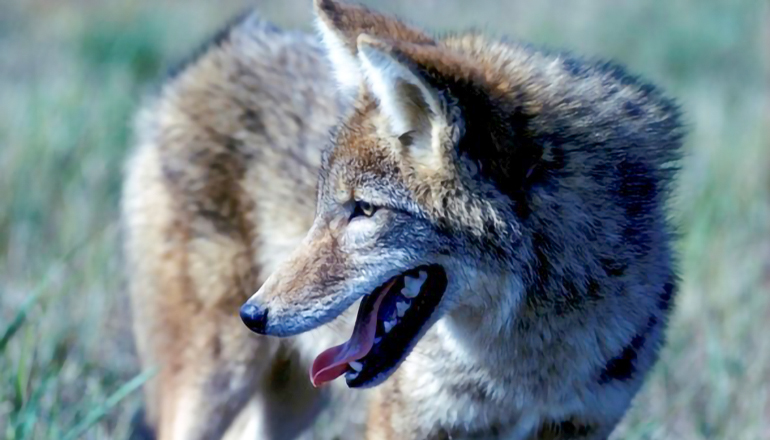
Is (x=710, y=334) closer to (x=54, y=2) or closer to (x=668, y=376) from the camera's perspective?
(x=668, y=376)

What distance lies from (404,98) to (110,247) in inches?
104

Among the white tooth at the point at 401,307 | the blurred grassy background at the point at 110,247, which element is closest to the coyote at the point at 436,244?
the white tooth at the point at 401,307

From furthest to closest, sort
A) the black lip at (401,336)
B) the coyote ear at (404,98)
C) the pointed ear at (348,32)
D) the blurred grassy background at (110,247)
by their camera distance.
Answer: the blurred grassy background at (110,247) → the pointed ear at (348,32) → the black lip at (401,336) → the coyote ear at (404,98)

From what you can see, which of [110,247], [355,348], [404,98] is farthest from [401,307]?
[110,247]

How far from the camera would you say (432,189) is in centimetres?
247

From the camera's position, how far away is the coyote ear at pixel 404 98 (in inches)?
89.0

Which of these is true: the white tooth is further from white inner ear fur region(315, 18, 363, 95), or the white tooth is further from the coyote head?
white inner ear fur region(315, 18, 363, 95)

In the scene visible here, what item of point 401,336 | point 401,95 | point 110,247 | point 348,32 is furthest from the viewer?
point 110,247

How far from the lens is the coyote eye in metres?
2.54

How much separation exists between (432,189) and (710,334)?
7.11ft

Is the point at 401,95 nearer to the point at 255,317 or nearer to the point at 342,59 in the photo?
the point at 342,59

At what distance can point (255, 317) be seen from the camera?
2475 millimetres

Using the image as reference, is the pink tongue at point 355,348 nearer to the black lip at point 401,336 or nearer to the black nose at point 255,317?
the black lip at point 401,336

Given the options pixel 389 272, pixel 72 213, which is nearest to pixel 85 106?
pixel 72 213
